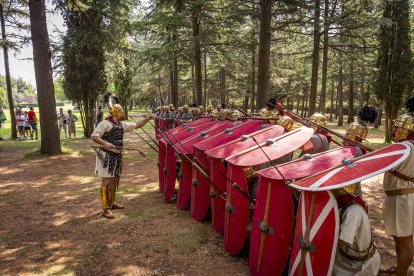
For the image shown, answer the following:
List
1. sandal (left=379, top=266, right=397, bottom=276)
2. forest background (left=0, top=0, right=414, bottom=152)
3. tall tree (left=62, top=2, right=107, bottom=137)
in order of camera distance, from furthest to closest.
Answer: tall tree (left=62, top=2, right=107, bottom=137)
forest background (left=0, top=0, right=414, bottom=152)
sandal (left=379, top=266, right=397, bottom=276)

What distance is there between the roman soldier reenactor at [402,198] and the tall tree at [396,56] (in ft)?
43.8

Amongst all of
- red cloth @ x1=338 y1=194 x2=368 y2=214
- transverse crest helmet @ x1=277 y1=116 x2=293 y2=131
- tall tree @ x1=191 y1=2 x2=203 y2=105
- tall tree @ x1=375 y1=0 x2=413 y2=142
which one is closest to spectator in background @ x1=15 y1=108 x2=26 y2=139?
tall tree @ x1=191 y1=2 x2=203 y2=105

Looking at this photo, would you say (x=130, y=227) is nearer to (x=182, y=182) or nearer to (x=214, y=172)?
(x=182, y=182)

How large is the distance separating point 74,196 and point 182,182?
2556mm

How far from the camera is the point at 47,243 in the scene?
422 centimetres

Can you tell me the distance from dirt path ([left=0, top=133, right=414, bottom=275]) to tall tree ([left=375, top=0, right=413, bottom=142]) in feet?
30.6

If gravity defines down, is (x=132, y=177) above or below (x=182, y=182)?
below

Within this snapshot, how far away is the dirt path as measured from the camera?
3596 millimetres

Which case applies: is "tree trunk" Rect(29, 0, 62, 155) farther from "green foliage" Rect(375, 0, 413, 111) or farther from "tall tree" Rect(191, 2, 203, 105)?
"green foliage" Rect(375, 0, 413, 111)

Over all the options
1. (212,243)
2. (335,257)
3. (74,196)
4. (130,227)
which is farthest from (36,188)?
(335,257)

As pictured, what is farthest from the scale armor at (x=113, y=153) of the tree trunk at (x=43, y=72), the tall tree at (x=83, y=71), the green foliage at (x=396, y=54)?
the green foliage at (x=396, y=54)

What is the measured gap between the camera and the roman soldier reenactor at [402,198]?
119 inches

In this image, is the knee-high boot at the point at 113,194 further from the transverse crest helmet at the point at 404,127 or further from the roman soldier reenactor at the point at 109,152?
the transverse crest helmet at the point at 404,127

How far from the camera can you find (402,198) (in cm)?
307
